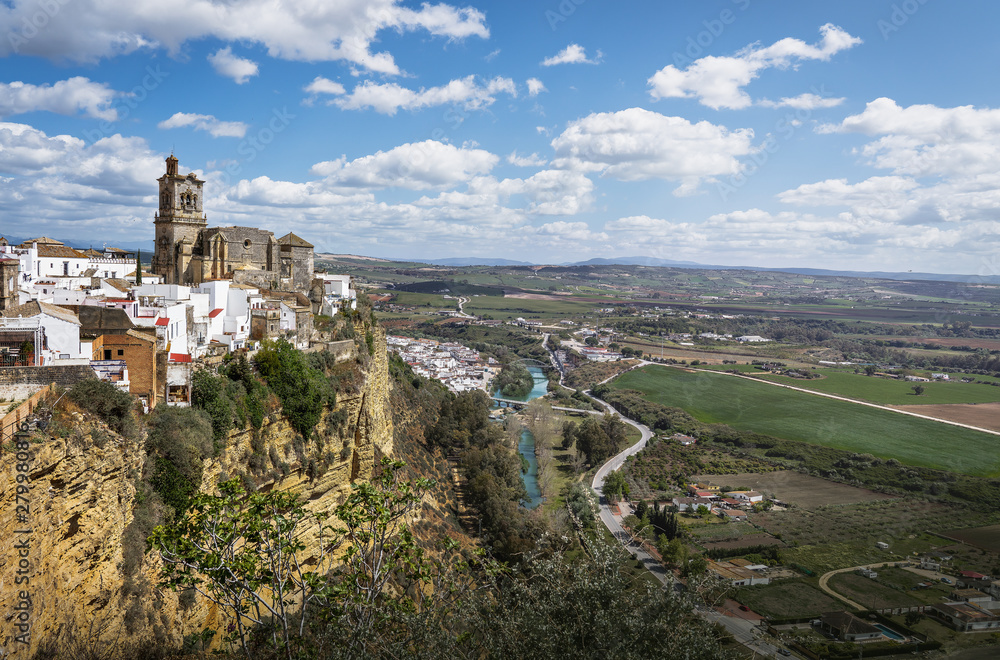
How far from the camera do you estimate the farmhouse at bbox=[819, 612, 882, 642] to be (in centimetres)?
2469

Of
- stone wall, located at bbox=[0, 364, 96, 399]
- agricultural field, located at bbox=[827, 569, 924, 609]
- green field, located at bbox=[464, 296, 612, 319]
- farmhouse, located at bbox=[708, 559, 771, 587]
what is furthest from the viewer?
green field, located at bbox=[464, 296, 612, 319]

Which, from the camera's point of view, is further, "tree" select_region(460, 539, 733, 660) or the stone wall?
the stone wall

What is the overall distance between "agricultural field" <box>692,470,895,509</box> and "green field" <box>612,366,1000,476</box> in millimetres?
10436

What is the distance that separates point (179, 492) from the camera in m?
11.4

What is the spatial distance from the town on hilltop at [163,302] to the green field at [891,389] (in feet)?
226

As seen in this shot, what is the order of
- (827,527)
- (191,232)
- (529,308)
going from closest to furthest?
(191,232) → (827,527) → (529,308)

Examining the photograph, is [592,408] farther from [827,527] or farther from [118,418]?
[118,418]

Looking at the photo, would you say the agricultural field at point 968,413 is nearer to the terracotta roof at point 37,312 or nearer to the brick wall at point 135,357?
the brick wall at point 135,357

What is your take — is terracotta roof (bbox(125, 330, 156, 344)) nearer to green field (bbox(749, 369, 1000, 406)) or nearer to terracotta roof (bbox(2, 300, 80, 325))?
terracotta roof (bbox(2, 300, 80, 325))

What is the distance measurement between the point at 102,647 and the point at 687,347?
10796 centimetres

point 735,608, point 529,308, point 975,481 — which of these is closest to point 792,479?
point 975,481

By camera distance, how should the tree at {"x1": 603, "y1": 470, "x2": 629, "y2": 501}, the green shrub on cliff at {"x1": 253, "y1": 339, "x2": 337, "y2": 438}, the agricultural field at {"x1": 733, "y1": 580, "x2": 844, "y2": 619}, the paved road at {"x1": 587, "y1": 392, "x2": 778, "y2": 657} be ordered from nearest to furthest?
1. the paved road at {"x1": 587, "y1": 392, "x2": 778, "y2": 657}
2. the green shrub on cliff at {"x1": 253, "y1": 339, "x2": 337, "y2": 438}
3. the agricultural field at {"x1": 733, "y1": 580, "x2": 844, "y2": 619}
4. the tree at {"x1": 603, "y1": 470, "x2": 629, "y2": 501}

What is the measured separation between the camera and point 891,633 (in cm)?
2555

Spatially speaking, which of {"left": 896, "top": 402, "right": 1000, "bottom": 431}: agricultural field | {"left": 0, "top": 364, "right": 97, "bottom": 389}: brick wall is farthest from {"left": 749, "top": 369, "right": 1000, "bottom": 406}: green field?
{"left": 0, "top": 364, "right": 97, "bottom": 389}: brick wall
